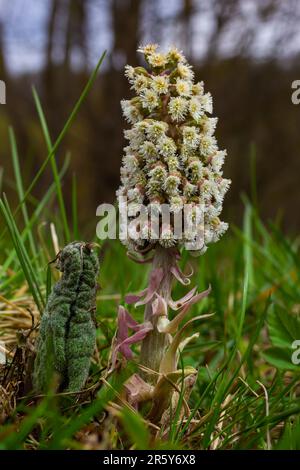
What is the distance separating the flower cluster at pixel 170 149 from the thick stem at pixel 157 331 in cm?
5

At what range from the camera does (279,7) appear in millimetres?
9523

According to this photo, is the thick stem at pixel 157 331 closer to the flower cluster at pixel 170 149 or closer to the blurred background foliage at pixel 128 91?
the flower cluster at pixel 170 149

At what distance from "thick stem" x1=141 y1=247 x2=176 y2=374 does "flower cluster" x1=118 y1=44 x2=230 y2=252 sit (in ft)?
0.17

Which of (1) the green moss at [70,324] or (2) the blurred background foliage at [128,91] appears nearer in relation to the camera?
(1) the green moss at [70,324]

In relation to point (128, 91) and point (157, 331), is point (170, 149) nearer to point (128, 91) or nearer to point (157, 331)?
point (157, 331)

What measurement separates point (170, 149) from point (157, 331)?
477 millimetres

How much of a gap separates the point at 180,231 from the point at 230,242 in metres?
3.13

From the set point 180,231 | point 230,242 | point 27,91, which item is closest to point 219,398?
point 180,231

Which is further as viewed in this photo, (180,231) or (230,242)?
(230,242)

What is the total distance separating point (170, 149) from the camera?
4.23 ft

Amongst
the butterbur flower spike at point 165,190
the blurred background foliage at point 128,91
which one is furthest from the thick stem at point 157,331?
the blurred background foliage at point 128,91

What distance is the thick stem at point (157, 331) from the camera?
1392 millimetres
